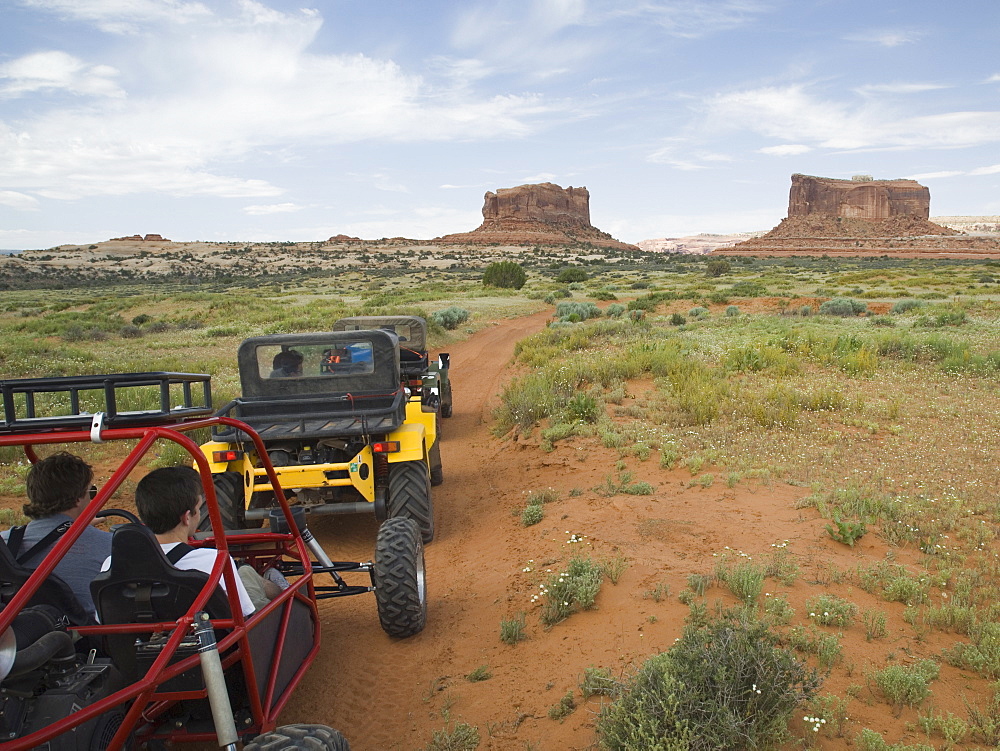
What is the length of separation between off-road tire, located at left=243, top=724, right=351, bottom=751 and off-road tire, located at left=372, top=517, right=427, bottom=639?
5.88ft

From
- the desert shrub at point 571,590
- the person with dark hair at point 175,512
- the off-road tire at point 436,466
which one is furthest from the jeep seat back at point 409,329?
the person with dark hair at point 175,512

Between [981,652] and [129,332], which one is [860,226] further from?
[981,652]

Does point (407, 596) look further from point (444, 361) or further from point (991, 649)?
point (444, 361)

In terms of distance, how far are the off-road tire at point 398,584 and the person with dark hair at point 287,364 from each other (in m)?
3.10

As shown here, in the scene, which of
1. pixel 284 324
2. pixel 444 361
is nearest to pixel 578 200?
pixel 284 324

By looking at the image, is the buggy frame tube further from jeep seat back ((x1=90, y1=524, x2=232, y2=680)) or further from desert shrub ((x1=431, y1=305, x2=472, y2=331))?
desert shrub ((x1=431, y1=305, x2=472, y2=331))

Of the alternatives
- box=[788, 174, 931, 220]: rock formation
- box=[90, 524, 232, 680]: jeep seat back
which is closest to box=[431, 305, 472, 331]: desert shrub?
box=[90, 524, 232, 680]: jeep seat back

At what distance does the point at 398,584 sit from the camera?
15.1ft

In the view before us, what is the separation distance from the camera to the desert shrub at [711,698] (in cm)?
320

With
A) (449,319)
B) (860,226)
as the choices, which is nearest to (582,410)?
(449,319)

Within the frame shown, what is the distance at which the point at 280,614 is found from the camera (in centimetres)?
349

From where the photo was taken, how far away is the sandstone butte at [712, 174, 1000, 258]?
11138 centimetres

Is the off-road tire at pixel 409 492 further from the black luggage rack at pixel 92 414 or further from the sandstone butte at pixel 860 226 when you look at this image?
the sandstone butte at pixel 860 226

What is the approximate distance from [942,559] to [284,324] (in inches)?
809
